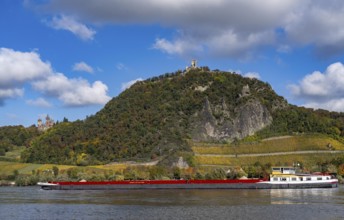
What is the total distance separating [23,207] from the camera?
68500mm

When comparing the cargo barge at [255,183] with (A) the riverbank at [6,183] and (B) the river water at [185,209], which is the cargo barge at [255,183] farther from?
(A) the riverbank at [6,183]

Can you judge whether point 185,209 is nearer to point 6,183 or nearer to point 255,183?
point 255,183

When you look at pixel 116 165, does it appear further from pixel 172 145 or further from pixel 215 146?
pixel 215 146

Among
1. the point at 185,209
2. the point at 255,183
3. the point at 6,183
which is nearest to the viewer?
the point at 185,209

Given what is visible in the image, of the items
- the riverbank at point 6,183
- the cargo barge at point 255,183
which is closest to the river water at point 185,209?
the cargo barge at point 255,183

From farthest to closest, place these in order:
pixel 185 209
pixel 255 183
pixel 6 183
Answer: pixel 6 183 < pixel 255 183 < pixel 185 209

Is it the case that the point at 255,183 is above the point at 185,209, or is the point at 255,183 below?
above

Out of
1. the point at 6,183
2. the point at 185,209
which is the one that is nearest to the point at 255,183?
the point at 185,209

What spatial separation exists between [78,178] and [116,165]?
122ft

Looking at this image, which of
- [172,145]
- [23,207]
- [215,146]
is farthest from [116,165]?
[23,207]

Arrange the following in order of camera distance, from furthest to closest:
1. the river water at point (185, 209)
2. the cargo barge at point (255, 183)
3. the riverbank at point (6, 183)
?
the riverbank at point (6, 183), the cargo barge at point (255, 183), the river water at point (185, 209)

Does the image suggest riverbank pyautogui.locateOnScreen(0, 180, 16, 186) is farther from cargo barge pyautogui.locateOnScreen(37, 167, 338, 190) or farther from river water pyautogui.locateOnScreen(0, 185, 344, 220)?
river water pyautogui.locateOnScreen(0, 185, 344, 220)

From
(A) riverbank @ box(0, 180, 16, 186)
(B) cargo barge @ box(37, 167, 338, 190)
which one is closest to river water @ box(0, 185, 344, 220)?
(B) cargo barge @ box(37, 167, 338, 190)

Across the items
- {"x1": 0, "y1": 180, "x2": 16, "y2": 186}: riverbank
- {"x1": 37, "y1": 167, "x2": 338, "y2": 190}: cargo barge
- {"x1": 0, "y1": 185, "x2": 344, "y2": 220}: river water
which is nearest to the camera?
{"x1": 0, "y1": 185, "x2": 344, "y2": 220}: river water
